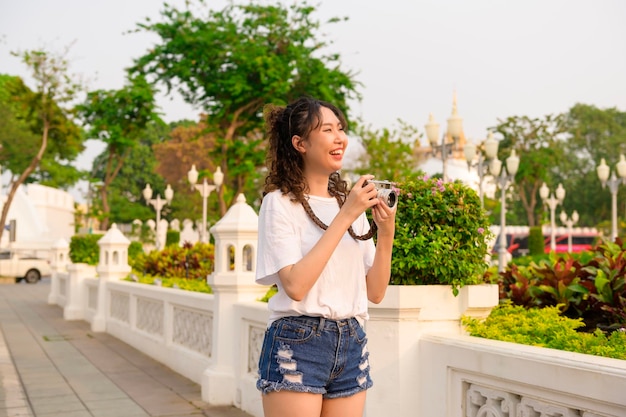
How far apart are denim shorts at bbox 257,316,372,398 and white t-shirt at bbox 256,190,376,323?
40 millimetres

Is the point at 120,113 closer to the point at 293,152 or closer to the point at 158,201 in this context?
the point at 158,201

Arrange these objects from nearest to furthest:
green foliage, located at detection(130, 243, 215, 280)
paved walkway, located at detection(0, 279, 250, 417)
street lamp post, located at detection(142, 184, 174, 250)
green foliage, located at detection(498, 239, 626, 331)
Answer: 1. green foliage, located at detection(498, 239, 626, 331)
2. paved walkway, located at detection(0, 279, 250, 417)
3. green foliage, located at detection(130, 243, 215, 280)
4. street lamp post, located at detection(142, 184, 174, 250)

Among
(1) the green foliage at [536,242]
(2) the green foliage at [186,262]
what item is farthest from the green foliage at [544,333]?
(1) the green foliage at [536,242]

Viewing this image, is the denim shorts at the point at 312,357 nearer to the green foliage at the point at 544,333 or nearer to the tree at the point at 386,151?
the green foliage at the point at 544,333

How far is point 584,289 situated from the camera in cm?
528

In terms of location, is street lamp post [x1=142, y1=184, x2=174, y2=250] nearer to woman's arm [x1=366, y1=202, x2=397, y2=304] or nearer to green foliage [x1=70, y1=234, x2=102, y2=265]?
green foliage [x1=70, y1=234, x2=102, y2=265]

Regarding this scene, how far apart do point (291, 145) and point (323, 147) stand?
0.14 metres

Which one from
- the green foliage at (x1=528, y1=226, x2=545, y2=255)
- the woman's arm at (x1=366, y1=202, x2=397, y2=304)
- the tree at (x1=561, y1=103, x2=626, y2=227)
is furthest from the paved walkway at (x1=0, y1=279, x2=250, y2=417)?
the tree at (x1=561, y1=103, x2=626, y2=227)

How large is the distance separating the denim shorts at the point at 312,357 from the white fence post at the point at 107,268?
12.5 m

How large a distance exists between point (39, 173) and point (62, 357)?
53637mm

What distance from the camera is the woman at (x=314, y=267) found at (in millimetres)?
2221

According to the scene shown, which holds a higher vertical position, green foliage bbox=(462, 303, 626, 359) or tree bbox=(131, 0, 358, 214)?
tree bbox=(131, 0, 358, 214)

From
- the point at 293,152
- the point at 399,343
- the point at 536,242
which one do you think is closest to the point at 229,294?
the point at 399,343

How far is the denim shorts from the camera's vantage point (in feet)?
7.36
